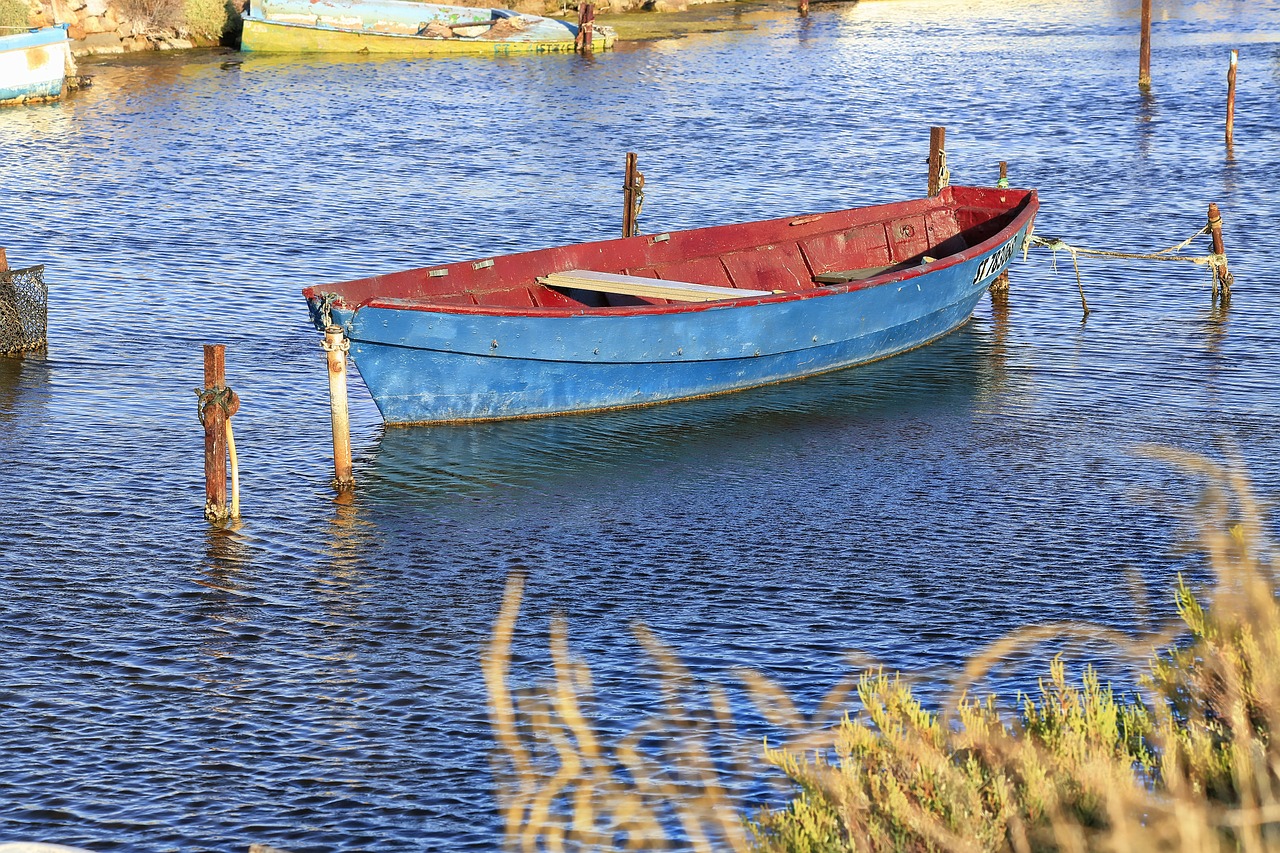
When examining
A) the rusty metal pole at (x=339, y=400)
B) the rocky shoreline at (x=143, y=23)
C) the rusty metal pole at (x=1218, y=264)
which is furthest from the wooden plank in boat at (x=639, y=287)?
the rocky shoreline at (x=143, y=23)

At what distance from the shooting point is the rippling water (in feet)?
31.2

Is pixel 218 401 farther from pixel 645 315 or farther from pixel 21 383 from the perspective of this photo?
pixel 21 383

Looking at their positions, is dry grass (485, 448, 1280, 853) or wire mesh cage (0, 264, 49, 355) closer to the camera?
dry grass (485, 448, 1280, 853)

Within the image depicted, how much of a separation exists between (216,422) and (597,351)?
4.52m

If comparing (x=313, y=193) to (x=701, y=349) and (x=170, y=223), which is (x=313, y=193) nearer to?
(x=170, y=223)

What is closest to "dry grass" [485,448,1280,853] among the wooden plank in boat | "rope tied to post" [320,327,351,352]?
"rope tied to post" [320,327,351,352]

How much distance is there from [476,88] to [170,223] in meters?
17.2

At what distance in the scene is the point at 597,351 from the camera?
15.8 metres

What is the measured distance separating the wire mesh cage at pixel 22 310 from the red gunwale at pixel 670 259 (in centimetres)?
465

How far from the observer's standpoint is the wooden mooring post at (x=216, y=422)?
40.9 ft

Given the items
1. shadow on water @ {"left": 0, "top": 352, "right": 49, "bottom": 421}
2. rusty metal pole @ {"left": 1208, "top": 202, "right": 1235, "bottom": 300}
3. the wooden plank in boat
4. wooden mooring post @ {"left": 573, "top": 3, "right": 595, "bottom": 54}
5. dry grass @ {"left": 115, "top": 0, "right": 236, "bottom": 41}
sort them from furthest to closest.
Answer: wooden mooring post @ {"left": 573, "top": 3, "right": 595, "bottom": 54} < dry grass @ {"left": 115, "top": 0, "right": 236, "bottom": 41} < rusty metal pole @ {"left": 1208, "top": 202, "right": 1235, "bottom": 300} < the wooden plank in boat < shadow on water @ {"left": 0, "top": 352, "right": 49, "bottom": 421}

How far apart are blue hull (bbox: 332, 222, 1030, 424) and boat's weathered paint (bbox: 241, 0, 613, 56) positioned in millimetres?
31645

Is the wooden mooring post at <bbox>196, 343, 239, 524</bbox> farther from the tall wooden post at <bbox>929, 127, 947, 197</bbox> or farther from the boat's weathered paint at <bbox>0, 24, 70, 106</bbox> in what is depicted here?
the boat's weathered paint at <bbox>0, 24, 70, 106</bbox>

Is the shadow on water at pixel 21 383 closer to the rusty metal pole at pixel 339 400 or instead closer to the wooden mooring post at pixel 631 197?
the rusty metal pole at pixel 339 400
